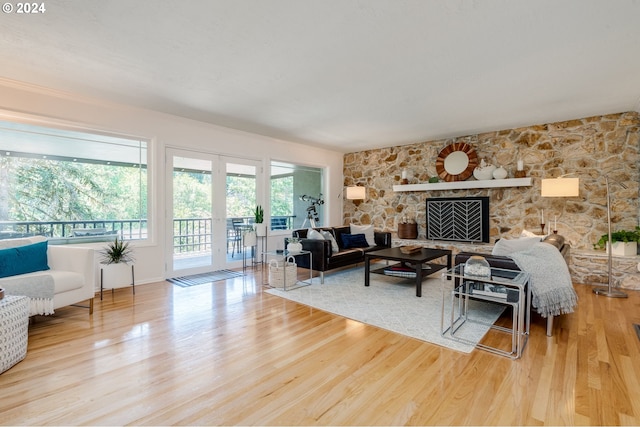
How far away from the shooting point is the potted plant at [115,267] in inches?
148

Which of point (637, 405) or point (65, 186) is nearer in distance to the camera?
point (637, 405)

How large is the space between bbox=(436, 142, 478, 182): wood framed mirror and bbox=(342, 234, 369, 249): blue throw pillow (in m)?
2.14

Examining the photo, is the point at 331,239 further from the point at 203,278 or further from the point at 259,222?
the point at 203,278

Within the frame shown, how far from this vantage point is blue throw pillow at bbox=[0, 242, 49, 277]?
2.77 m

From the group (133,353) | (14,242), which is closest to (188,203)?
(14,242)

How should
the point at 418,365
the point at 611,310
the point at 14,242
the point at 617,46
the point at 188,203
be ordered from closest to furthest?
the point at 418,365
the point at 617,46
the point at 14,242
the point at 611,310
the point at 188,203

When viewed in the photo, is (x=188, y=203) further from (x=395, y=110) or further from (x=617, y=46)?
(x=617, y=46)

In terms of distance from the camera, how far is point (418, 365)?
7.16 ft

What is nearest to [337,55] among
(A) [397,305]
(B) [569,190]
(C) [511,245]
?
(C) [511,245]

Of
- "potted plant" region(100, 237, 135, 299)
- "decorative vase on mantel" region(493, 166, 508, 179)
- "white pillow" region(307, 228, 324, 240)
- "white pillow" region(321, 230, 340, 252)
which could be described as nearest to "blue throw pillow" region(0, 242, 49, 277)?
"potted plant" region(100, 237, 135, 299)

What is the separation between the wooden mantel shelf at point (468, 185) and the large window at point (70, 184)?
15.9 feet

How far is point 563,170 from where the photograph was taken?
16.1 ft

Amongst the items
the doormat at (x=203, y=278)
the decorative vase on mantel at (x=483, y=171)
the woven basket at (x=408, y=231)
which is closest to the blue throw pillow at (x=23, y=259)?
the doormat at (x=203, y=278)

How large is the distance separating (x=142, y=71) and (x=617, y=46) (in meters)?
4.31
